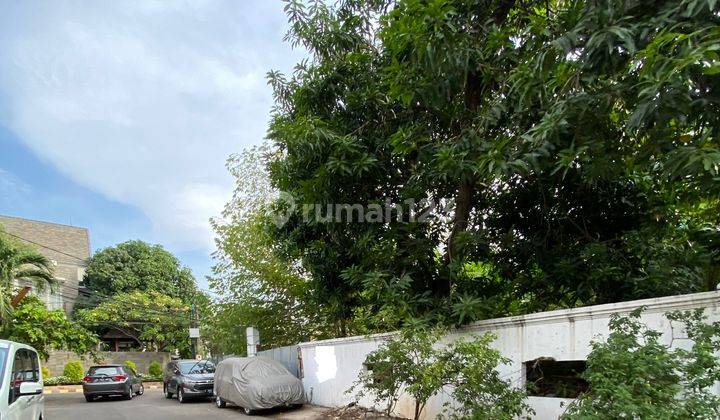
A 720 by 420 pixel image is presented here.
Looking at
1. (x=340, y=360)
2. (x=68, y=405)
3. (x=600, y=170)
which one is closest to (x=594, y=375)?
(x=600, y=170)

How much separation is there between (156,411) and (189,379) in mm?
2646

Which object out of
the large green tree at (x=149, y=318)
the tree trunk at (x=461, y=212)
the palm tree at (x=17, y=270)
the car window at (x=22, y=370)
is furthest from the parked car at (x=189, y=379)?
the large green tree at (x=149, y=318)

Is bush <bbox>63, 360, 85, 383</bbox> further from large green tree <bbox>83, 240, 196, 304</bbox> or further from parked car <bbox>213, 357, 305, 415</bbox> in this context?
parked car <bbox>213, 357, 305, 415</bbox>

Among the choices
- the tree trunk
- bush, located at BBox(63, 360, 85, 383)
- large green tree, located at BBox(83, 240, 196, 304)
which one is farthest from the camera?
large green tree, located at BBox(83, 240, 196, 304)

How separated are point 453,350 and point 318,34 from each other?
21.2 feet

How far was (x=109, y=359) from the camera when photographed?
33594mm

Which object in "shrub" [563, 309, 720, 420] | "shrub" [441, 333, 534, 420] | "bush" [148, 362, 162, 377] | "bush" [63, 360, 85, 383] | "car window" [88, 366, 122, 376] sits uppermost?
"shrub" [563, 309, 720, 420]

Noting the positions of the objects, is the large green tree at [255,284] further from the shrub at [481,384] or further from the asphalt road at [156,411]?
the shrub at [481,384]

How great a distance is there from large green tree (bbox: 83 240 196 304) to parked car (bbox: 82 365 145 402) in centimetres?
1762

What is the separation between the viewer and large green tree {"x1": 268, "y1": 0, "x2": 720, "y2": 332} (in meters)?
4.91

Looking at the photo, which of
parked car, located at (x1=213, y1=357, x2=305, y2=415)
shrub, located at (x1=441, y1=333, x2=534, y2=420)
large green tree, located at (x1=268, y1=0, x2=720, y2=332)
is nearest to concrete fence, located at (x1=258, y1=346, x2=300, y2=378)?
parked car, located at (x1=213, y1=357, x2=305, y2=415)

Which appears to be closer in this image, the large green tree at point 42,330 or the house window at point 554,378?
the house window at point 554,378

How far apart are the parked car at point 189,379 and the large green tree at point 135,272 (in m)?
18.4

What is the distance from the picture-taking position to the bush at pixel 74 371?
1142 inches
